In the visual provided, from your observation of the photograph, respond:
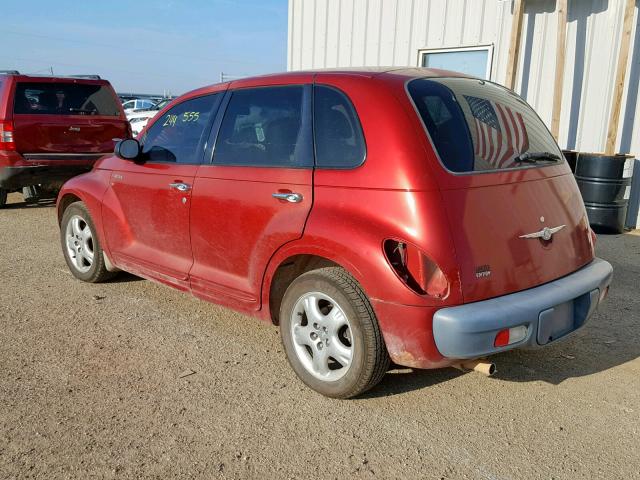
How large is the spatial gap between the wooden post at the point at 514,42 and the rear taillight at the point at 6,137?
22.9 ft

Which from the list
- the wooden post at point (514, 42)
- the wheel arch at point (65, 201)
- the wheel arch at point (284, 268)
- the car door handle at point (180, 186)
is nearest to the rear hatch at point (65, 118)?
the wheel arch at point (65, 201)

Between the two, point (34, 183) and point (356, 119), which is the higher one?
point (356, 119)

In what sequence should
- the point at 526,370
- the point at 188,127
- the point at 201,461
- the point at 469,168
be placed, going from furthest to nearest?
the point at 188,127 → the point at 526,370 → the point at 469,168 → the point at 201,461

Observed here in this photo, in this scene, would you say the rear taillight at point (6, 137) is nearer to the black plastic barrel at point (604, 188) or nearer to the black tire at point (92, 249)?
the black tire at point (92, 249)

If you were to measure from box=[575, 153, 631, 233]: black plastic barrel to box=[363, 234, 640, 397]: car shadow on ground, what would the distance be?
285cm

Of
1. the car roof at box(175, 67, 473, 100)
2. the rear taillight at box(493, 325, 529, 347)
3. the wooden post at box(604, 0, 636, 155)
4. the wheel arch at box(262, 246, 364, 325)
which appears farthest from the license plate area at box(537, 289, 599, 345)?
the wooden post at box(604, 0, 636, 155)

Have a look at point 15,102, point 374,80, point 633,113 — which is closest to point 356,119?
point 374,80

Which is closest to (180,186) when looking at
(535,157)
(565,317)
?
(535,157)

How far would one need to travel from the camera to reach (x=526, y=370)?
11.9 ft

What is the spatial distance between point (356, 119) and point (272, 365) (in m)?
1.60

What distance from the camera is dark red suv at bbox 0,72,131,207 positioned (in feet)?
27.2

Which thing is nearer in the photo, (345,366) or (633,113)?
(345,366)

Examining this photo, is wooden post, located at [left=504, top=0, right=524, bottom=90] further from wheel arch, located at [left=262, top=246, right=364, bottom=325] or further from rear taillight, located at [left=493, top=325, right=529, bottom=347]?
rear taillight, located at [left=493, top=325, right=529, bottom=347]

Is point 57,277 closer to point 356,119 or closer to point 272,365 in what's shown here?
point 272,365
